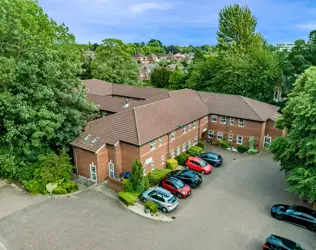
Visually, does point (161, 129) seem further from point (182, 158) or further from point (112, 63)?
point (112, 63)

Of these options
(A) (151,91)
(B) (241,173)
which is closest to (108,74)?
(A) (151,91)

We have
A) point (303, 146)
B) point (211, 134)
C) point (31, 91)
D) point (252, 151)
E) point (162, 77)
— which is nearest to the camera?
point (303, 146)

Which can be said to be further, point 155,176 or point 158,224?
point 155,176

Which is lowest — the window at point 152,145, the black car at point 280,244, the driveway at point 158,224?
the driveway at point 158,224

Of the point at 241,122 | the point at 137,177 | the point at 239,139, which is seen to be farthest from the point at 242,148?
the point at 137,177

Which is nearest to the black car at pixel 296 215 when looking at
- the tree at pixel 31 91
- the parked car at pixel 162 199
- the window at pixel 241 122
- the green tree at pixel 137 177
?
the parked car at pixel 162 199

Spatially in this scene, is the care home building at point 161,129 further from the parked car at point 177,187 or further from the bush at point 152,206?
the bush at point 152,206

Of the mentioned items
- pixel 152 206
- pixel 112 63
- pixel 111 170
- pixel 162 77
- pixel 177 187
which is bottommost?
pixel 152 206

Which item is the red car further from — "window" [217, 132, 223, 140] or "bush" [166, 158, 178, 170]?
"window" [217, 132, 223, 140]
